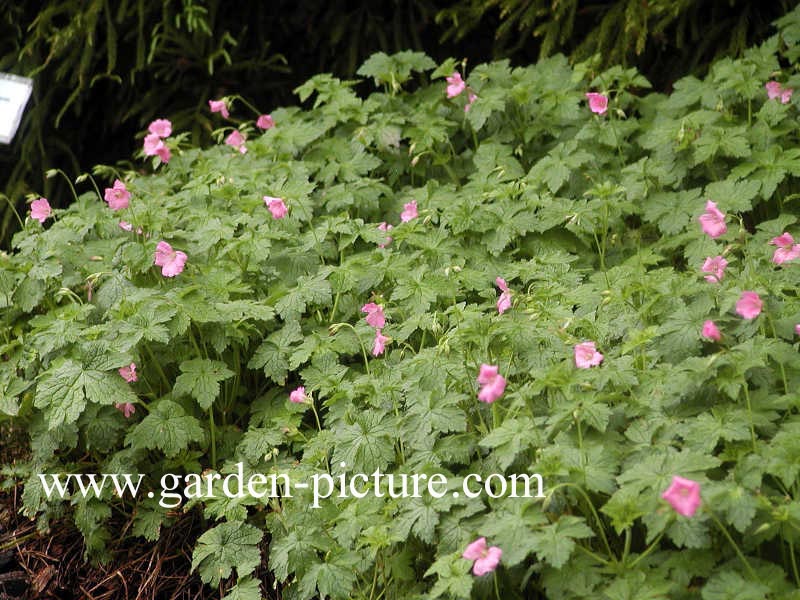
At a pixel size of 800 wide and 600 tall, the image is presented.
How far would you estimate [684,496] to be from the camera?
1776 millimetres

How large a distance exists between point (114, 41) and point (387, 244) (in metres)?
2.12

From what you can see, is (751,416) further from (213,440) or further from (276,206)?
(276,206)

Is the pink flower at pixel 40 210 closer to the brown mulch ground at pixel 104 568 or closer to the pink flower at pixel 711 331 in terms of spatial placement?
the brown mulch ground at pixel 104 568

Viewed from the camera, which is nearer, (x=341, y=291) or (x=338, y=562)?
(x=338, y=562)

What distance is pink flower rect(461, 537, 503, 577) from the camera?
194 centimetres

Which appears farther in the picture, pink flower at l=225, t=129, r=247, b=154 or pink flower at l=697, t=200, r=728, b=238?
pink flower at l=225, t=129, r=247, b=154

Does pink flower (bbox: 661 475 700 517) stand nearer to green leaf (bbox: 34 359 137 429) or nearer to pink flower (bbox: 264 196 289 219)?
green leaf (bbox: 34 359 137 429)

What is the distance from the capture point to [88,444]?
2.75m

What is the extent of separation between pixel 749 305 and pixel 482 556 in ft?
2.68

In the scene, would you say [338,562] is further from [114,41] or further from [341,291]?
[114,41]

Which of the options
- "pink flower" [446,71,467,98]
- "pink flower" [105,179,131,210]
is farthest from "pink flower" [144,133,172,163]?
"pink flower" [446,71,467,98]

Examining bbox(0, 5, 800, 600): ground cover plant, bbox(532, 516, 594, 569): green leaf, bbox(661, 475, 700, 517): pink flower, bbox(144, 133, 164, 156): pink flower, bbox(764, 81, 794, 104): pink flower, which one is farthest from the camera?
bbox(144, 133, 164, 156): pink flower

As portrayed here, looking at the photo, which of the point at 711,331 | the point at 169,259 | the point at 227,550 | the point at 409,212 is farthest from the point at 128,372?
the point at 711,331

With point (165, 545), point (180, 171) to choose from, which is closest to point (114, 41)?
point (180, 171)
